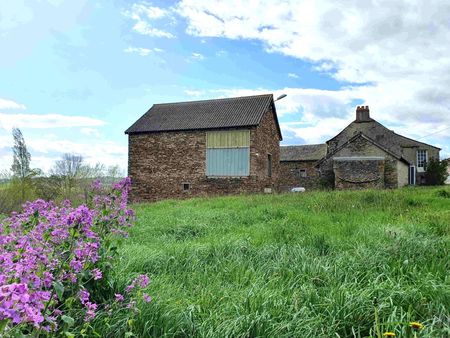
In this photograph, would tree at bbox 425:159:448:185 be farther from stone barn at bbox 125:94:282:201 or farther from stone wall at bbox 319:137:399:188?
stone barn at bbox 125:94:282:201

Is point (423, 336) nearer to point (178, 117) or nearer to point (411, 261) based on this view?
point (411, 261)

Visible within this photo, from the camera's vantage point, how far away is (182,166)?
973 inches

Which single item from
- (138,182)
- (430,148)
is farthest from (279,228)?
(430,148)

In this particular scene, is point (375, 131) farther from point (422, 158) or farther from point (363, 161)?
point (363, 161)

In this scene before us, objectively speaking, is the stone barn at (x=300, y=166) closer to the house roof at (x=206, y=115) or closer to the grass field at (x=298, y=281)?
the house roof at (x=206, y=115)

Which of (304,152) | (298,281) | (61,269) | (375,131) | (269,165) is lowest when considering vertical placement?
(298,281)

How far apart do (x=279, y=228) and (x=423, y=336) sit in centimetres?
470

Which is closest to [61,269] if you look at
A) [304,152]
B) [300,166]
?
[300,166]

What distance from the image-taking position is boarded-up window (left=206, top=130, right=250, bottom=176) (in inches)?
920

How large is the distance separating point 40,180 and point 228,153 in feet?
39.5

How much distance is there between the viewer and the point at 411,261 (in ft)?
14.8

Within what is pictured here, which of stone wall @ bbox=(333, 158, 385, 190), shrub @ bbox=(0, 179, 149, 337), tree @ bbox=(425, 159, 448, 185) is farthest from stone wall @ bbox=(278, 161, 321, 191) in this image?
shrub @ bbox=(0, 179, 149, 337)

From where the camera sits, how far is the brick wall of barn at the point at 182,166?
23.5m

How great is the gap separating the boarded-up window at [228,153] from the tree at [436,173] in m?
25.7
